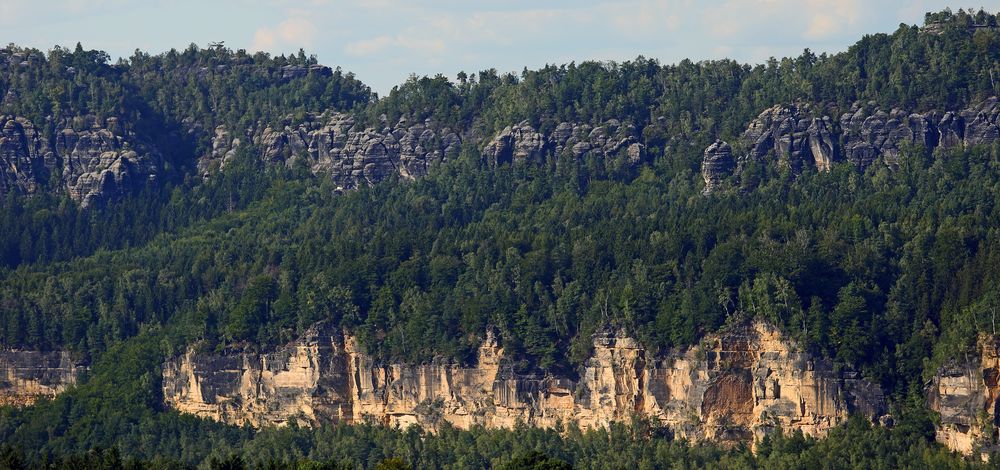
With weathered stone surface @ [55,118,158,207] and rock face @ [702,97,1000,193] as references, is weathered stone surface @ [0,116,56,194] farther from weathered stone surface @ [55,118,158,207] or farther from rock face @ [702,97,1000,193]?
rock face @ [702,97,1000,193]

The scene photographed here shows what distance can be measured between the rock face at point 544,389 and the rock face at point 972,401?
5.19 meters

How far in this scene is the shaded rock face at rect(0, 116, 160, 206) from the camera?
198 metres

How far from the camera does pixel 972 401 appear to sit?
134875 mm

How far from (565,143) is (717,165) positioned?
43.2ft

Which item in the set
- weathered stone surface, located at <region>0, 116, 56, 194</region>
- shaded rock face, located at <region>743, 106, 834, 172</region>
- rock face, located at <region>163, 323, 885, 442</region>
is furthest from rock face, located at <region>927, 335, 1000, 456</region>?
weathered stone surface, located at <region>0, 116, 56, 194</region>

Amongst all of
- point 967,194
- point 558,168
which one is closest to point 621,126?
point 558,168

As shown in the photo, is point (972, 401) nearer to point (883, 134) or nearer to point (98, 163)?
point (883, 134)

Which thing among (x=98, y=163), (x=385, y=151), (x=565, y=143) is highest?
(x=98, y=163)

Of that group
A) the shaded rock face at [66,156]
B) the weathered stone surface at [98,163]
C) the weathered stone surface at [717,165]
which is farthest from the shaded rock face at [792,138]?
the shaded rock face at [66,156]

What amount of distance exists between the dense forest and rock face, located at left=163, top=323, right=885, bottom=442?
1.02 meters

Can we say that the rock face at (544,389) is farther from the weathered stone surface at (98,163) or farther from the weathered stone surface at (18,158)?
the weathered stone surface at (18,158)

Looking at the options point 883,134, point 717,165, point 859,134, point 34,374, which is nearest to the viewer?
point 883,134

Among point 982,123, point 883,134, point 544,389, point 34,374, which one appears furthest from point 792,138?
point 34,374

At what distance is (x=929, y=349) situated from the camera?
466 feet
